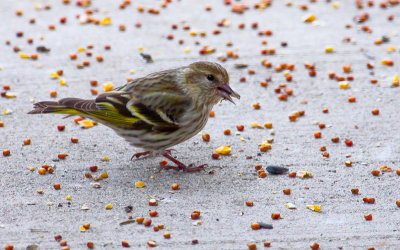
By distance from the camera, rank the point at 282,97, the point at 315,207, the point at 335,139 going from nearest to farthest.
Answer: the point at 315,207
the point at 335,139
the point at 282,97

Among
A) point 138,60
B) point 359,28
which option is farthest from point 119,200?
point 359,28

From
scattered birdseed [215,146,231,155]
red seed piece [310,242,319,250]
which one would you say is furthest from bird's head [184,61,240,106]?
red seed piece [310,242,319,250]

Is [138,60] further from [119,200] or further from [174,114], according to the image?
[119,200]

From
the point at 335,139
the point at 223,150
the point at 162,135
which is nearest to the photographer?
the point at 162,135

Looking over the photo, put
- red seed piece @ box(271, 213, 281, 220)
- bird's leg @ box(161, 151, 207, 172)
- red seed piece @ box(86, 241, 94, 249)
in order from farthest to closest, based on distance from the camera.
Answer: bird's leg @ box(161, 151, 207, 172), red seed piece @ box(271, 213, 281, 220), red seed piece @ box(86, 241, 94, 249)

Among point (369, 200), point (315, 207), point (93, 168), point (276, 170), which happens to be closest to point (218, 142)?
point (276, 170)

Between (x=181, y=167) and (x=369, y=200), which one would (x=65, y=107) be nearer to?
(x=181, y=167)

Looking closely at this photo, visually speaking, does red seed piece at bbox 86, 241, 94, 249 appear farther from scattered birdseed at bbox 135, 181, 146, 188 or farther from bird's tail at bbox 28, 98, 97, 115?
bird's tail at bbox 28, 98, 97, 115
